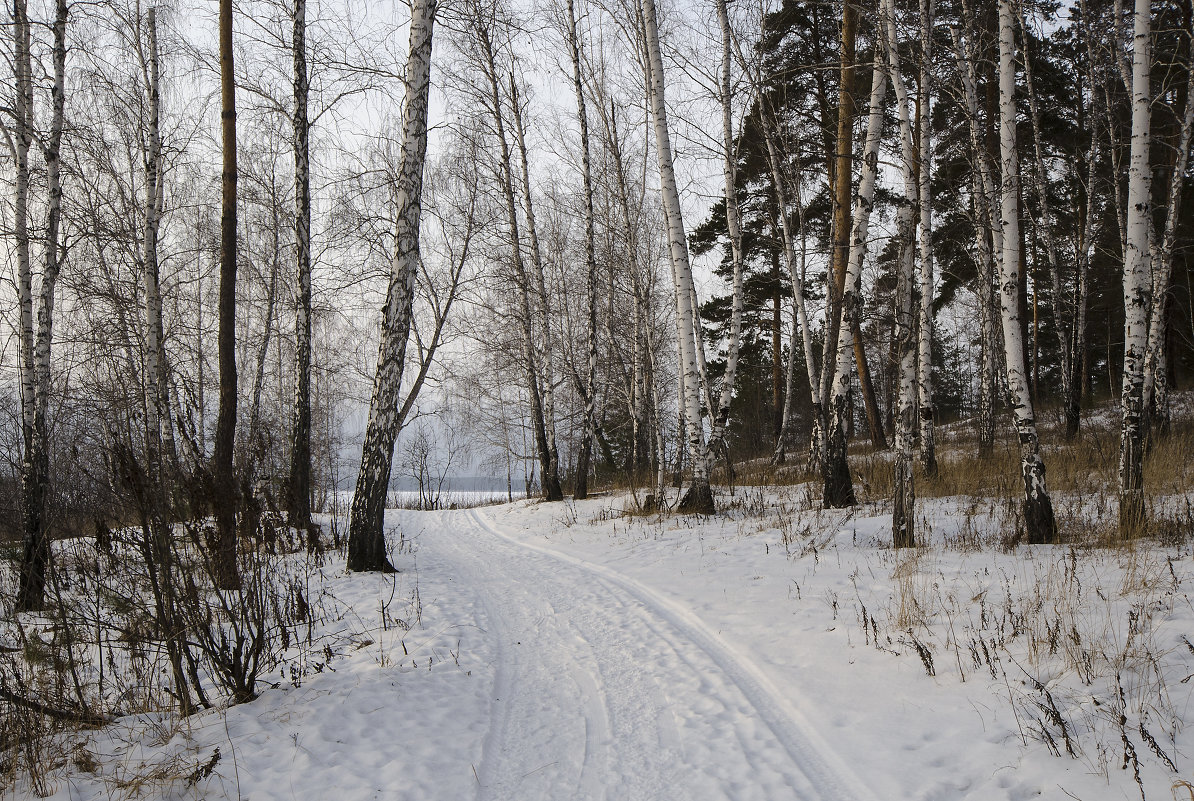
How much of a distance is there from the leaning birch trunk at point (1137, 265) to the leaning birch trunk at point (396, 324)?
8.14 m

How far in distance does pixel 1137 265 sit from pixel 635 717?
7.20 metres

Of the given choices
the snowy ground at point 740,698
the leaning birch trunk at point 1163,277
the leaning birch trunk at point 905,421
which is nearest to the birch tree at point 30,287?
the snowy ground at point 740,698

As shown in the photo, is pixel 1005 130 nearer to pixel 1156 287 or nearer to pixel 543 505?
pixel 1156 287

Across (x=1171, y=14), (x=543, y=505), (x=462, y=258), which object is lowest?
(x=543, y=505)

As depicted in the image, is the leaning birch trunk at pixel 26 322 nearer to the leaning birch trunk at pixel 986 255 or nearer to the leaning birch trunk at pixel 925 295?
the leaning birch trunk at pixel 925 295

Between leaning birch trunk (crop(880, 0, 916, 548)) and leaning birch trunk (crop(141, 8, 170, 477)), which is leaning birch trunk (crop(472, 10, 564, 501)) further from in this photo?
leaning birch trunk (crop(880, 0, 916, 548))

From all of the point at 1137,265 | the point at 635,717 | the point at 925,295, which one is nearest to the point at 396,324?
the point at 635,717

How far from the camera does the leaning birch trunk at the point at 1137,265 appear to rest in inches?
243

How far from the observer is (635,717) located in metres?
3.56

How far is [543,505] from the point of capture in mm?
15781

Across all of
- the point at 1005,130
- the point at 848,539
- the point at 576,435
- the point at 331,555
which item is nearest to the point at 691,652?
the point at 848,539

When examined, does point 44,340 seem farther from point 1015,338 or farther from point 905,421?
point 1015,338

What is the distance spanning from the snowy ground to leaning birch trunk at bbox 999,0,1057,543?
0.70m

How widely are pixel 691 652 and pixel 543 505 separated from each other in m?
11.5
